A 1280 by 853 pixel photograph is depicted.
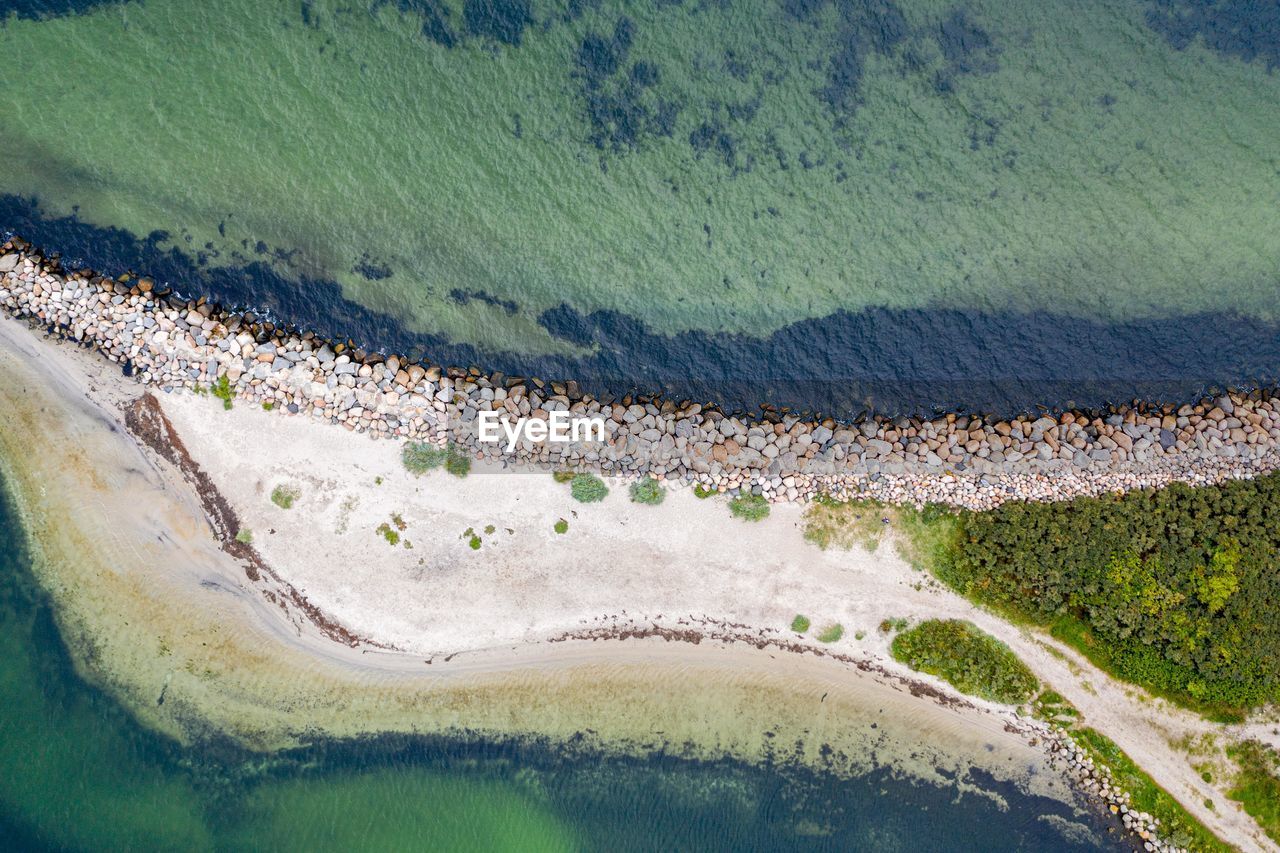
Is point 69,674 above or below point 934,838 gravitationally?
below

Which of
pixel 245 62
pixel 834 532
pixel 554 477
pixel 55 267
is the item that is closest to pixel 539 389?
pixel 554 477

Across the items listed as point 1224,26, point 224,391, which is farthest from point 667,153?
point 1224,26

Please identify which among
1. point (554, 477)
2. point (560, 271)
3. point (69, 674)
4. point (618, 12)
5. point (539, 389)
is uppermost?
point (618, 12)

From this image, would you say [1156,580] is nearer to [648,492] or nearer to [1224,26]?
[648,492]

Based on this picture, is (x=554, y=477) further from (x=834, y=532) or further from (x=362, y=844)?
(x=362, y=844)

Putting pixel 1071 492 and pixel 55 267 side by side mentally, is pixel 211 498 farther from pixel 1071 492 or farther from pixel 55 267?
pixel 1071 492

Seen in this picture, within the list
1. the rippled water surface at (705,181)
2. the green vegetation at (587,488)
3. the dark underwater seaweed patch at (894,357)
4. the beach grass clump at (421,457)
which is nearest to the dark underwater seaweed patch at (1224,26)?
the rippled water surface at (705,181)
